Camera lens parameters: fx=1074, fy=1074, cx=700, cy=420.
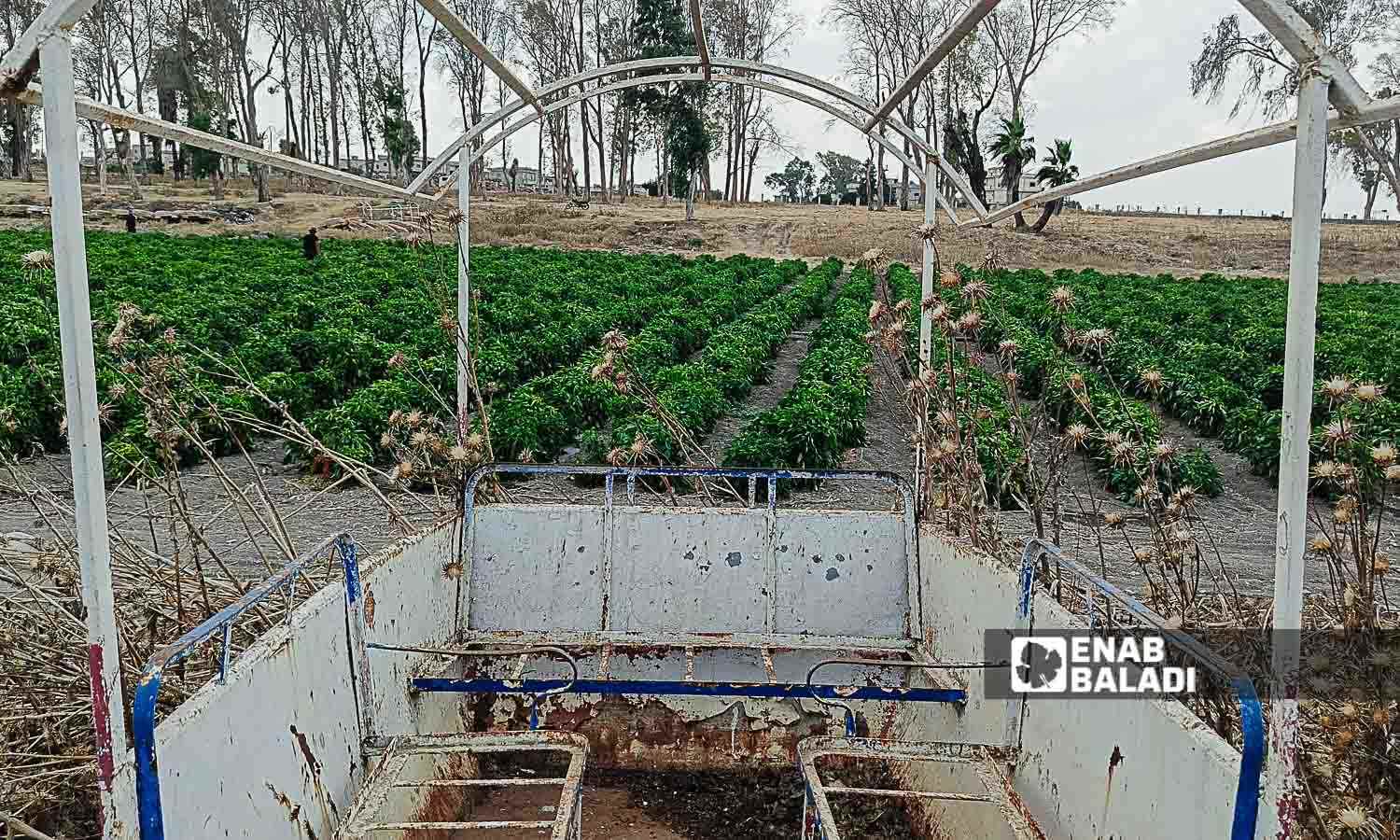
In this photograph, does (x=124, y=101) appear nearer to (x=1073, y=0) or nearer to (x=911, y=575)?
(x=1073, y=0)

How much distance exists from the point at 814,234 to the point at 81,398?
45041 millimetres

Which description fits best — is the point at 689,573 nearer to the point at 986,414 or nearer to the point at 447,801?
the point at 447,801

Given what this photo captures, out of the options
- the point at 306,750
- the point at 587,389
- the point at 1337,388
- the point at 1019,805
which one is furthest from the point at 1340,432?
the point at 587,389

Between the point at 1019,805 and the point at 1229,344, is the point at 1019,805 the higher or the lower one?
the lower one

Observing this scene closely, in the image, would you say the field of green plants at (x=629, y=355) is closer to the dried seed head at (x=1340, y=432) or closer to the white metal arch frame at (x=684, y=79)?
the dried seed head at (x=1340, y=432)

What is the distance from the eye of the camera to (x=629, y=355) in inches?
583

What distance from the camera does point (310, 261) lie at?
28.9 metres

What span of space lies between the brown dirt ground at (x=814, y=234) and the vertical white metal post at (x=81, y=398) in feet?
114

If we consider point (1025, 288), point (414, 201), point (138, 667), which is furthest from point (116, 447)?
point (1025, 288)

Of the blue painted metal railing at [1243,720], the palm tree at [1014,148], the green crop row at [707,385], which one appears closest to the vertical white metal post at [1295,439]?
the blue painted metal railing at [1243,720]

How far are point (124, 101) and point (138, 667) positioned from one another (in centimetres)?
6555

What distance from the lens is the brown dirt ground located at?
41.1 metres

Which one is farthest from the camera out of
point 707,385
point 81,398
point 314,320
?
point 314,320

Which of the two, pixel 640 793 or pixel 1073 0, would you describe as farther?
pixel 1073 0
